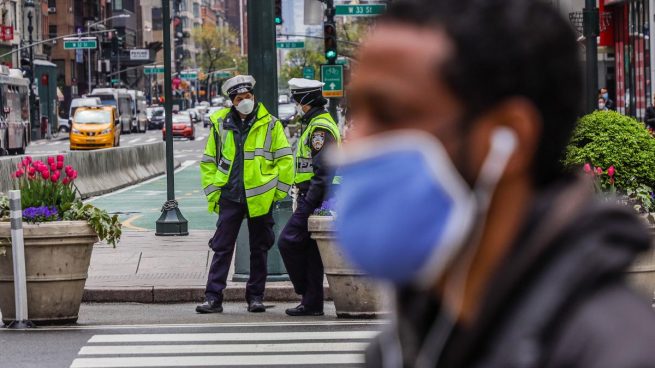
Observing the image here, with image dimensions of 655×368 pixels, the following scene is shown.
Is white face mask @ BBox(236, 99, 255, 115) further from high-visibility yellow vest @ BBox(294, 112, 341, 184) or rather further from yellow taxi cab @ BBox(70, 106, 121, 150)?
yellow taxi cab @ BBox(70, 106, 121, 150)

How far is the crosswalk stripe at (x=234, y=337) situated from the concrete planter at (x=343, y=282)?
732mm

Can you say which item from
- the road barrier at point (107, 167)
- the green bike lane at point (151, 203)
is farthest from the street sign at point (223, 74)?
the green bike lane at point (151, 203)

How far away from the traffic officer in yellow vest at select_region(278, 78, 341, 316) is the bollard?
6.55 ft

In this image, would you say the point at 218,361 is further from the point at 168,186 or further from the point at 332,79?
the point at 332,79

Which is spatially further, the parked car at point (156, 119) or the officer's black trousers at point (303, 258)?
the parked car at point (156, 119)

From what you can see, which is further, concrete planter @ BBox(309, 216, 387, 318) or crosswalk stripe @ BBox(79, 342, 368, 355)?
concrete planter @ BBox(309, 216, 387, 318)

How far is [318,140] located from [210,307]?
5.49 feet

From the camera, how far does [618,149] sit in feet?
37.4

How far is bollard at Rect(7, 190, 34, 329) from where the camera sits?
11141 mm

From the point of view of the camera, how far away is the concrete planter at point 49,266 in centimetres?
1128

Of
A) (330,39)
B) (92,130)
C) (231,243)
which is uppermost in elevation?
(330,39)

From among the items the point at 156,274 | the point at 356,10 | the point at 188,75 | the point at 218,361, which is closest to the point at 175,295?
the point at 156,274

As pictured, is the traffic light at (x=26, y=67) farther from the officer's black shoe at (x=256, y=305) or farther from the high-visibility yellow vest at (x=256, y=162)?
the high-visibility yellow vest at (x=256, y=162)

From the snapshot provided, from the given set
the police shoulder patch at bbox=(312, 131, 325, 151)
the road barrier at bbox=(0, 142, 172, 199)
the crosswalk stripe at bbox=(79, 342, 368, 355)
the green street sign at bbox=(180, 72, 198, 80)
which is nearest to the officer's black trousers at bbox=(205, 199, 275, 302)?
the police shoulder patch at bbox=(312, 131, 325, 151)
